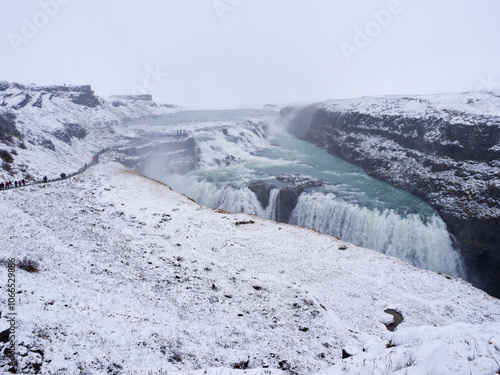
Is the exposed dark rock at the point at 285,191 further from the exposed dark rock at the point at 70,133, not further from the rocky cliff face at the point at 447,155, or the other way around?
the exposed dark rock at the point at 70,133

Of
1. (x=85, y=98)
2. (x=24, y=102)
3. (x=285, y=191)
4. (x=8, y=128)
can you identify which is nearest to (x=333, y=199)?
(x=285, y=191)

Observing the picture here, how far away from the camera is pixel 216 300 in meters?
12.3

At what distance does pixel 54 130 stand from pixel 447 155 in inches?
2274

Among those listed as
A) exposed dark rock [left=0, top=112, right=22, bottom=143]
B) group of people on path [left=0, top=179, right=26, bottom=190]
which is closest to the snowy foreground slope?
group of people on path [left=0, top=179, right=26, bottom=190]

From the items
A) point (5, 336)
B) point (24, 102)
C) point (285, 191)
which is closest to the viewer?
point (5, 336)

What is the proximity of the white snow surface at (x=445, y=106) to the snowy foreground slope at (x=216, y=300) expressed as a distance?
83.1 ft

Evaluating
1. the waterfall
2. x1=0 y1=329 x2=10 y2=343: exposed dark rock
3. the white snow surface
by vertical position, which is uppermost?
the white snow surface

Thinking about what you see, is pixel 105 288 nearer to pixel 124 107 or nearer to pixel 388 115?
pixel 388 115

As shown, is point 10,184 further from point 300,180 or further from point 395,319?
point 395,319

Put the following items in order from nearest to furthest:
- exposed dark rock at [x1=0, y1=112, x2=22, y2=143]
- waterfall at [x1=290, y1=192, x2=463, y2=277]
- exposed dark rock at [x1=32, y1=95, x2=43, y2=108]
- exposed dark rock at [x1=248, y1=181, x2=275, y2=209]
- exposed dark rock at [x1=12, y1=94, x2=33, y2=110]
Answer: waterfall at [x1=290, y1=192, x2=463, y2=277], exposed dark rock at [x1=248, y1=181, x2=275, y2=209], exposed dark rock at [x1=0, y1=112, x2=22, y2=143], exposed dark rock at [x1=12, y1=94, x2=33, y2=110], exposed dark rock at [x1=32, y1=95, x2=43, y2=108]

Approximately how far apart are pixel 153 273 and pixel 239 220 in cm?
965

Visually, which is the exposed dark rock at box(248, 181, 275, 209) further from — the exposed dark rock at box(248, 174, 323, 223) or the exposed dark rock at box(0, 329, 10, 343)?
the exposed dark rock at box(0, 329, 10, 343)

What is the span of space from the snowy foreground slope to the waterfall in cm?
660

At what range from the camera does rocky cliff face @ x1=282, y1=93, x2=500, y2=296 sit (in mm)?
23109
